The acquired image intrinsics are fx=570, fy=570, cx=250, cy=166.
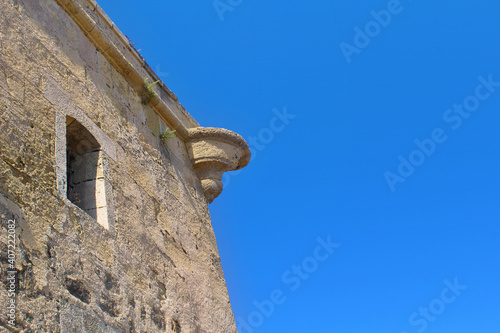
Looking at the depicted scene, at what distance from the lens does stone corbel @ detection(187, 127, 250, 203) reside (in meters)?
5.01

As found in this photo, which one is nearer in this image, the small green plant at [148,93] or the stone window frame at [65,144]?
the stone window frame at [65,144]

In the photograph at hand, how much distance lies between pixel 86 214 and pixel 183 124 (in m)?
2.16

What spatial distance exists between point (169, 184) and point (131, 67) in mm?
947

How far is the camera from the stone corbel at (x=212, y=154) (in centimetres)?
501

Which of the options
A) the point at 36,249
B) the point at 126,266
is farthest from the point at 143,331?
the point at 36,249

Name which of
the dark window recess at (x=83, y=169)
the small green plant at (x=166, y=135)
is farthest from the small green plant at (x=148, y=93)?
the dark window recess at (x=83, y=169)

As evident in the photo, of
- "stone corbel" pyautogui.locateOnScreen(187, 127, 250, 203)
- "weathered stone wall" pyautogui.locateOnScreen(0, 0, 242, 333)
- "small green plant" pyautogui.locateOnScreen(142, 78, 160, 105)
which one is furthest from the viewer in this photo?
"stone corbel" pyautogui.locateOnScreen(187, 127, 250, 203)

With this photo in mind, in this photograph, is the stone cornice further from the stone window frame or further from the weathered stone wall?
the stone window frame

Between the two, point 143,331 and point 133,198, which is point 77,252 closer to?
point 143,331

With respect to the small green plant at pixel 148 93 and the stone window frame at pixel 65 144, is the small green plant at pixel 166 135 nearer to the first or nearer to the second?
the small green plant at pixel 148 93

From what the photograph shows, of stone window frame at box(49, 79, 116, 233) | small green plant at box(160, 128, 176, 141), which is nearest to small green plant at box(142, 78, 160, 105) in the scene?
small green plant at box(160, 128, 176, 141)

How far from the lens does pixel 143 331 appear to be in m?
3.13

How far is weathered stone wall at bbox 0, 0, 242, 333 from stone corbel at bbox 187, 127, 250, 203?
0.92 ft

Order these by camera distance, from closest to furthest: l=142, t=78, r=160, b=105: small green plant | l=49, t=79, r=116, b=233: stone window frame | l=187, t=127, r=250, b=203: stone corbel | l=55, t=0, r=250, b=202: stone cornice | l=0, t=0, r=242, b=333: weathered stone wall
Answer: l=0, t=0, r=242, b=333: weathered stone wall → l=49, t=79, r=116, b=233: stone window frame → l=55, t=0, r=250, b=202: stone cornice → l=142, t=78, r=160, b=105: small green plant → l=187, t=127, r=250, b=203: stone corbel
